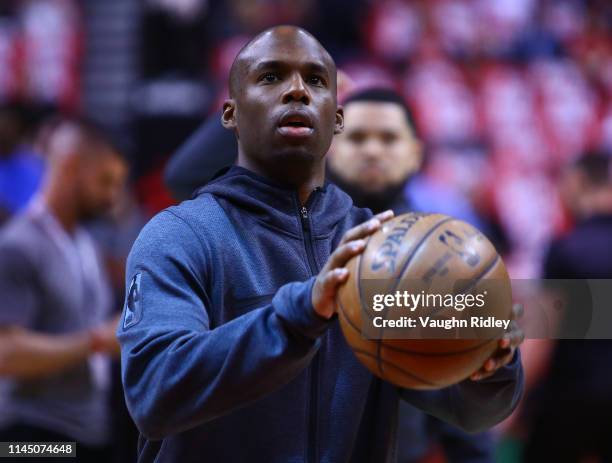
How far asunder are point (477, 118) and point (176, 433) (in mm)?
8956

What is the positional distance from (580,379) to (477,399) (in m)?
3.28

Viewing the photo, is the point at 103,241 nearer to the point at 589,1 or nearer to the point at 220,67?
the point at 220,67

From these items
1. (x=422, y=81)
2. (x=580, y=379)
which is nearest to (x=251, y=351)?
(x=580, y=379)

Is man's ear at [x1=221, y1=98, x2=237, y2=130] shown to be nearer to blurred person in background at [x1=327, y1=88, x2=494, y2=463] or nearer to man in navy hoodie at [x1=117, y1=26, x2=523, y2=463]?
man in navy hoodie at [x1=117, y1=26, x2=523, y2=463]

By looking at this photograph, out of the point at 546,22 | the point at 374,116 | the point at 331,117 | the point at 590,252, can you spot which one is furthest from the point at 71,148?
the point at 546,22

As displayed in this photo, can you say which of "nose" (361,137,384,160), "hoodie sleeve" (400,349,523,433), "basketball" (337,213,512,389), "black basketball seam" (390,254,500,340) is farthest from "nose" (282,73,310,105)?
"nose" (361,137,384,160)

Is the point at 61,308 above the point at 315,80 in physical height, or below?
below

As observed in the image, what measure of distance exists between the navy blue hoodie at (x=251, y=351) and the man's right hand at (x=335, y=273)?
2cm

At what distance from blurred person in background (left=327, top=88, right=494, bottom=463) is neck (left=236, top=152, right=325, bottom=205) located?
4.92 ft

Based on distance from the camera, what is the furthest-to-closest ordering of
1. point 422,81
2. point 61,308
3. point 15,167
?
point 422,81 → point 15,167 → point 61,308

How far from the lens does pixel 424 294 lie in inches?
81.8

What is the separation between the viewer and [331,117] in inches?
101

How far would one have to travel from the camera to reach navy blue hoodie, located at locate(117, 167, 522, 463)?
2.13m

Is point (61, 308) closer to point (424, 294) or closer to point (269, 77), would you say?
point (269, 77)
